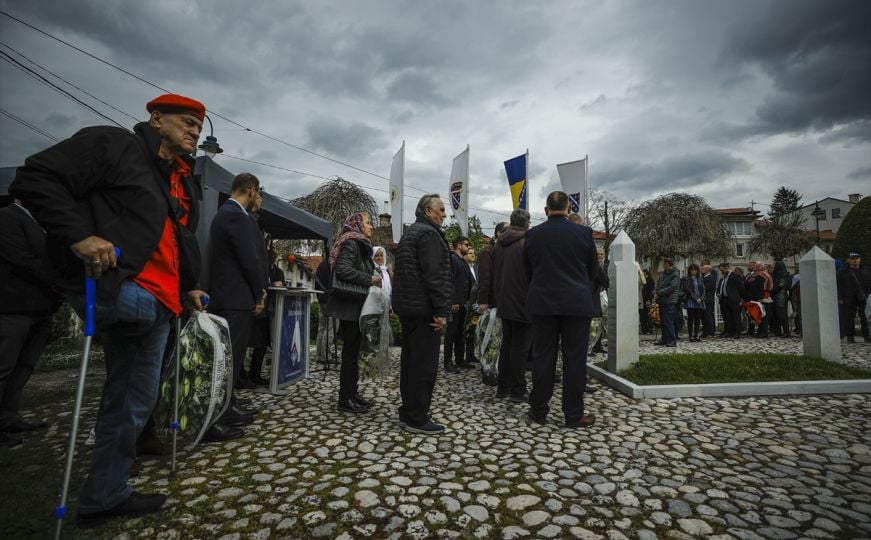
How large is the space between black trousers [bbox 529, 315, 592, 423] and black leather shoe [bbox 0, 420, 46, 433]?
4.69 metres

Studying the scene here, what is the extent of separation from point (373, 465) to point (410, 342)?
1.15m

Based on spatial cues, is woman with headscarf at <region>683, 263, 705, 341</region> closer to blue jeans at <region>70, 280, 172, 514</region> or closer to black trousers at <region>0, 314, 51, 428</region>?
blue jeans at <region>70, 280, 172, 514</region>

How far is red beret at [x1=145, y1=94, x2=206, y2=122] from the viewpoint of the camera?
7.86ft

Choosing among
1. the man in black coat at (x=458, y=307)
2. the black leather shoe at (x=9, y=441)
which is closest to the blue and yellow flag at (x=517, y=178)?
the man in black coat at (x=458, y=307)

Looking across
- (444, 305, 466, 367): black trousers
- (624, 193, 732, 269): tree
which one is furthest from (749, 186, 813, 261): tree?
(444, 305, 466, 367): black trousers

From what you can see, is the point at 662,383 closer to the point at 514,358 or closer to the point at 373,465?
the point at 514,358

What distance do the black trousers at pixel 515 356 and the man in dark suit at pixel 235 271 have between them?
288 cm

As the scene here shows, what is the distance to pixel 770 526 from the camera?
2.19 metres

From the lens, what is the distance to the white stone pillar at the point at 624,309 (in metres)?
5.92

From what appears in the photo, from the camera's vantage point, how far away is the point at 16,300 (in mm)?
3578

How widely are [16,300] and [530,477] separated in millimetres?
4430

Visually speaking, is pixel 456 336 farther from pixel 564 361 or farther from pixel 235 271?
pixel 235 271

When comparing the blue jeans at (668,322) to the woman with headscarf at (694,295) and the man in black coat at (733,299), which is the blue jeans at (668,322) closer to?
the woman with headscarf at (694,295)

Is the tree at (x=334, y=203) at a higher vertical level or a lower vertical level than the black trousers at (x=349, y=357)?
higher
